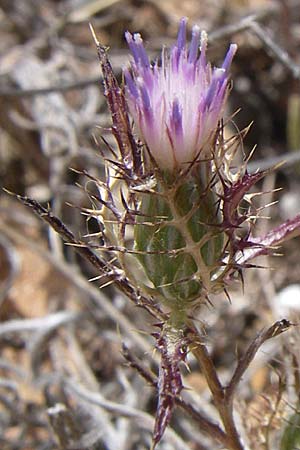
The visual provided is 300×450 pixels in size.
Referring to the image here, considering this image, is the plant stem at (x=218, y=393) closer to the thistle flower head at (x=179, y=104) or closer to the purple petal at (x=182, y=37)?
the thistle flower head at (x=179, y=104)

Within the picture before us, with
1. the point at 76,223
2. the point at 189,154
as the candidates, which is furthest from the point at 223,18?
the point at 189,154

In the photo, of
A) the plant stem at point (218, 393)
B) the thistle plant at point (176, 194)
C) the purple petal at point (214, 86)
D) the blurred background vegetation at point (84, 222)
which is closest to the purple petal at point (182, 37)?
the thistle plant at point (176, 194)

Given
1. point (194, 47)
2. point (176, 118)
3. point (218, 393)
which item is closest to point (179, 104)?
point (176, 118)

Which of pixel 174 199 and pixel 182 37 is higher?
pixel 182 37

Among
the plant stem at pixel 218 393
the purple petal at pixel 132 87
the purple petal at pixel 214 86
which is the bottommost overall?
the plant stem at pixel 218 393

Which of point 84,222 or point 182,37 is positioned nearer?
point 182,37

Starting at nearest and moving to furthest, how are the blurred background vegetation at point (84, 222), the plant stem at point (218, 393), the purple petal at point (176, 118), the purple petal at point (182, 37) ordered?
the purple petal at point (176, 118)
the purple petal at point (182, 37)
the plant stem at point (218, 393)
the blurred background vegetation at point (84, 222)

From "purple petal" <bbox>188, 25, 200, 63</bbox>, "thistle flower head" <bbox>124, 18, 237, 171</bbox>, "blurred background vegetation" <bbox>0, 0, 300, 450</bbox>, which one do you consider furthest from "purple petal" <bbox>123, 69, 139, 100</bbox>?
"blurred background vegetation" <bbox>0, 0, 300, 450</bbox>

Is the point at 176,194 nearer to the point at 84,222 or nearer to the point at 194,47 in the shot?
the point at 194,47

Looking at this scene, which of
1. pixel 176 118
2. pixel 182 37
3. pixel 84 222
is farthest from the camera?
Answer: pixel 84 222

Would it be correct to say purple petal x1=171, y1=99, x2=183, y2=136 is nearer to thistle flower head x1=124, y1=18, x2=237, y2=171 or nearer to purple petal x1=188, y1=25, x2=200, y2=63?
thistle flower head x1=124, y1=18, x2=237, y2=171
